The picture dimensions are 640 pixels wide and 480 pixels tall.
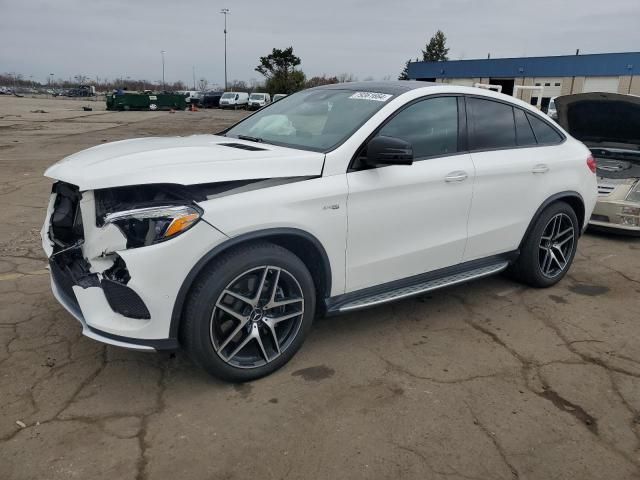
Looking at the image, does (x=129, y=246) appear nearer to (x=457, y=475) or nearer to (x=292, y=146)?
(x=292, y=146)

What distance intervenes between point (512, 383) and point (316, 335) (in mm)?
1341

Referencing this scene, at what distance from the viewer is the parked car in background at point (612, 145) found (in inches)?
249

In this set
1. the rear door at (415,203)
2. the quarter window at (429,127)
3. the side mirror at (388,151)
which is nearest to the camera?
the side mirror at (388,151)

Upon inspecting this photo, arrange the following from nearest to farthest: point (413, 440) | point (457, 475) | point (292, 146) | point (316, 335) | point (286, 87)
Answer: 1. point (457, 475)
2. point (413, 440)
3. point (292, 146)
4. point (316, 335)
5. point (286, 87)

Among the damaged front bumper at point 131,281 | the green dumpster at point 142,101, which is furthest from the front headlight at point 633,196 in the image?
the green dumpster at point 142,101

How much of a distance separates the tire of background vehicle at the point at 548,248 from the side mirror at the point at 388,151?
1.87 metres

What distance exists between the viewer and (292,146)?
3.53m

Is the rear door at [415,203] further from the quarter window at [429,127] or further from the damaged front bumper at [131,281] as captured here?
the damaged front bumper at [131,281]

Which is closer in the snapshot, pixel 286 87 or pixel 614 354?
pixel 614 354

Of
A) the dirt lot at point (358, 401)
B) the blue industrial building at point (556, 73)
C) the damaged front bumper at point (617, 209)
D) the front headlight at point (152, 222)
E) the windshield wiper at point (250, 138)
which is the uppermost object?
the blue industrial building at point (556, 73)

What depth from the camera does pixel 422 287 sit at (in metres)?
3.77

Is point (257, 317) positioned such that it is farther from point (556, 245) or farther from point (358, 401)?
point (556, 245)

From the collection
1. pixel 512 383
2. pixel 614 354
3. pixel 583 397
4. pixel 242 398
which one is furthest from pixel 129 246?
pixel 614 354

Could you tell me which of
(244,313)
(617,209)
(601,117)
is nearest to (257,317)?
(244,313)
